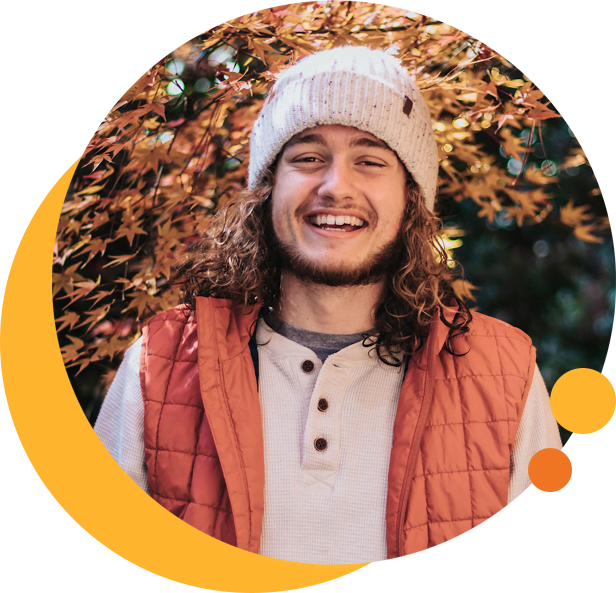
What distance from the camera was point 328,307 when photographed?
1.69 meters

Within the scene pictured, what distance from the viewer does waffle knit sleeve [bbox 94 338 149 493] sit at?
1496 millimetres

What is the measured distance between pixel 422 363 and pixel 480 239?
1161 millimetres

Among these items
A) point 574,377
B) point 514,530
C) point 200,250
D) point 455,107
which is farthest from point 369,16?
point 514,530

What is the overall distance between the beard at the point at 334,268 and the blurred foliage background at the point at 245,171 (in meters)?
0.63

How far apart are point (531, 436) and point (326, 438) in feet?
2.13

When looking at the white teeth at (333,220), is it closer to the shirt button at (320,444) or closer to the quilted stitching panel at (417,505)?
the shirt button at (320,444)

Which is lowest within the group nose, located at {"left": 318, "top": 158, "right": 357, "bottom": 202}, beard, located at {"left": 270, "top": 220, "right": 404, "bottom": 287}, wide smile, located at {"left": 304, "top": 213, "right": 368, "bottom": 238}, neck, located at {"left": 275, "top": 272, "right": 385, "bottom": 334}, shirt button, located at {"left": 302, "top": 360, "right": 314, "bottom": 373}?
shirt button, located at {"left": 302, "top": 360, "right": 314, "bottom": 373}

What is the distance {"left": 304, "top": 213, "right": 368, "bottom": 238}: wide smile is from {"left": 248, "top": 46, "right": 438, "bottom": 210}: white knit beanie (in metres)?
0.28

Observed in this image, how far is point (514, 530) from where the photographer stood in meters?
1.15

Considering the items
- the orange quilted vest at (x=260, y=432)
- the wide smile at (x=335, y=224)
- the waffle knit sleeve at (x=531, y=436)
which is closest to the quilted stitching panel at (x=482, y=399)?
the orange quilted vest at (x=260, y=432)

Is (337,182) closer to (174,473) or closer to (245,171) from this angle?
(245,171)

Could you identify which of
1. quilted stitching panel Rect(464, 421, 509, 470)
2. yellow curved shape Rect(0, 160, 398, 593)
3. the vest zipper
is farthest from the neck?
yellow curved shape Rect(0, 160, 398, 593)

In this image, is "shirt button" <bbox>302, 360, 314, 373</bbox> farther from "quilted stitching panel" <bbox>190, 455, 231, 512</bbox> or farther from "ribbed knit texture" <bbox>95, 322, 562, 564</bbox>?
"quilted stitching panel" <bbox>190, 455, 231, 512</bbox>

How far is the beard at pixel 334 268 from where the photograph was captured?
1.63 m
